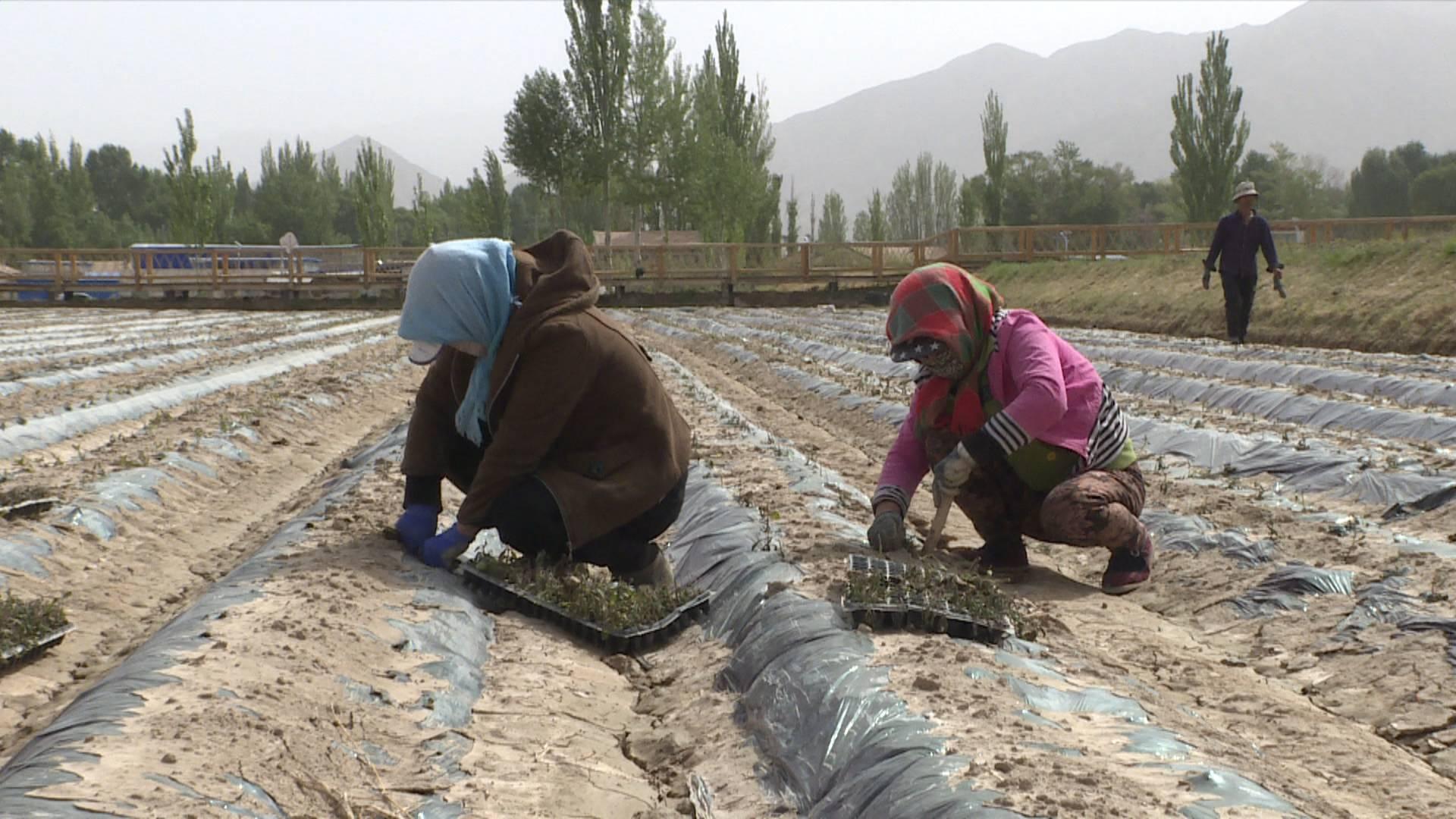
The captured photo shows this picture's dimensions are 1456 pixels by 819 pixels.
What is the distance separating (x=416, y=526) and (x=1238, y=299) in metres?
10.3

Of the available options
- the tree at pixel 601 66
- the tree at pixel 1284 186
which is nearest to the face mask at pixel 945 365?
the tree at pixel 601 66

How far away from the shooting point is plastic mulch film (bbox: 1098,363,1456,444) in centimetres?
650

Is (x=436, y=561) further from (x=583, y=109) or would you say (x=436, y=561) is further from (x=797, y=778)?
(x=583, y=109)

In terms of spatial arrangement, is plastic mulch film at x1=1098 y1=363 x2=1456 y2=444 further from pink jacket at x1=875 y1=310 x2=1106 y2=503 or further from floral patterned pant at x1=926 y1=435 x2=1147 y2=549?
pink jacket at x1=875 y1=310 x2=1106 y2=503

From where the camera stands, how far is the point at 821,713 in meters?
2.66

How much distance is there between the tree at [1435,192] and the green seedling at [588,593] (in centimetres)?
5829

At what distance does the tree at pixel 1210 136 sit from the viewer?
34.1m

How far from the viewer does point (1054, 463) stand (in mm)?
4020

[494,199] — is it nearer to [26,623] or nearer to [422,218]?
[422,218]

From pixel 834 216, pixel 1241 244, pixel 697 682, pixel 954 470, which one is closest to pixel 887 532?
pixel 954 470

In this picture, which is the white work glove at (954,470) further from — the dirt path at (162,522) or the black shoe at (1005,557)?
the dirt path at (162,522)

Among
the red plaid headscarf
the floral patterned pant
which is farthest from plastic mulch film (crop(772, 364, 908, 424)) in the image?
the red plaid headscarf

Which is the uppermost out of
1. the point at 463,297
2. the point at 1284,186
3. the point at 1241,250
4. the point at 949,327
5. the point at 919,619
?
the point at 1284,186

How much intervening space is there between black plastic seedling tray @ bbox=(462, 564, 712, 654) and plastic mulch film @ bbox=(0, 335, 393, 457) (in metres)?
4.31
